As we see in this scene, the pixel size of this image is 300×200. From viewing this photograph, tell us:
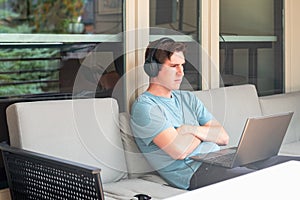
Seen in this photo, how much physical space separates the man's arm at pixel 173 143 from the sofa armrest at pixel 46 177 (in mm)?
663

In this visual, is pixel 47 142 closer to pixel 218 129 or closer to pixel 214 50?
pixel 218 129

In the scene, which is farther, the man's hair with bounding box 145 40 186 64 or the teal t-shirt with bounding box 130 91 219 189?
the man's hair with bounding box 145 40 186 64

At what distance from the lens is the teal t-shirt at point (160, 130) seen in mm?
2736

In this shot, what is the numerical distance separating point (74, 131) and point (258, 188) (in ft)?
5.76

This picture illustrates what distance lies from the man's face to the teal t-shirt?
9 centimetres

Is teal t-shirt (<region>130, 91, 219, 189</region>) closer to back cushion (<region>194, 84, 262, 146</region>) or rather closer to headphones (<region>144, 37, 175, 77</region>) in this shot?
headphones (<region>144, 37, 175, 77</region>)

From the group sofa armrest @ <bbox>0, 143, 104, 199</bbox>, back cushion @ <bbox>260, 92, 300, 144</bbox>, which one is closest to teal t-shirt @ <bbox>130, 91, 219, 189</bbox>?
sofa armrest @ <bbox>0, 143, 104, 199</bbox>

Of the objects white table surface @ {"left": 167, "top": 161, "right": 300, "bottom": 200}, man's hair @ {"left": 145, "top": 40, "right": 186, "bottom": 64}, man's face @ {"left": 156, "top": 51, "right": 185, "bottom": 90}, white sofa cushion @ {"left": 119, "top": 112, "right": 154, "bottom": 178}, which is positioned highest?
man's hair @ {"left": 145, "top": 40, "right": 186, "bottom": 64}

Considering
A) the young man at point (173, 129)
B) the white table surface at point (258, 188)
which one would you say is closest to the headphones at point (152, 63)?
the young man at point (173, 129)

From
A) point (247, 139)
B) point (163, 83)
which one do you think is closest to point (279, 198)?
point (247, 139)

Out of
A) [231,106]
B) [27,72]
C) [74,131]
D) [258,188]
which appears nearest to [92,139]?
[74,131]

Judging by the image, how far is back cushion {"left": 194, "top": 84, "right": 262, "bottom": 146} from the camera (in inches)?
135

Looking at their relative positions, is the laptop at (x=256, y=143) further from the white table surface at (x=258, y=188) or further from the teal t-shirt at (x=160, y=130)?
the white table surface at (x=258, y=188)

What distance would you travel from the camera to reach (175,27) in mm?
3582
